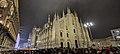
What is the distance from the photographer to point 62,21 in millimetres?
50562

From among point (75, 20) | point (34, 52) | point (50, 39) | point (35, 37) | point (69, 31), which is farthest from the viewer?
point (35, 37)

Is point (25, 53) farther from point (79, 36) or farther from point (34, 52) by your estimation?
point (79, 36)

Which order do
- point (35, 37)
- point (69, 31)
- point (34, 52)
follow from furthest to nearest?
point (35, 37) → point (69, 31) → point (34, 52)

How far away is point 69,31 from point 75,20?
7566 mm

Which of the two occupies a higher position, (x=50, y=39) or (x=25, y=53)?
(x=50, y=39)

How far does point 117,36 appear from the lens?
51.3m

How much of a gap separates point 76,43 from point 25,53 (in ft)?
124

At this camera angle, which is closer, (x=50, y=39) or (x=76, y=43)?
(x=50, y=39)

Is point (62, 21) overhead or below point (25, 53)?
overhead

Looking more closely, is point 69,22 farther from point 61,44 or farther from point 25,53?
point 25,53

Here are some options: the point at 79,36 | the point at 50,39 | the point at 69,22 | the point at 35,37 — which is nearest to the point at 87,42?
the point at 79,36

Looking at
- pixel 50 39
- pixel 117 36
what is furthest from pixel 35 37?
pixel 117 36

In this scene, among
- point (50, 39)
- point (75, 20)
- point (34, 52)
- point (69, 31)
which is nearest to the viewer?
point (34, 52)

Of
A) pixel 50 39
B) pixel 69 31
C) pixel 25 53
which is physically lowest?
pixel 25 53
